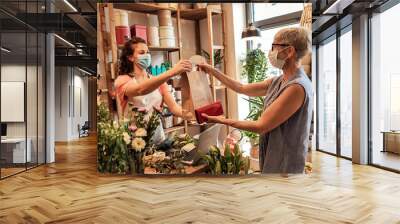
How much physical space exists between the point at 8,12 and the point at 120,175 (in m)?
2.97

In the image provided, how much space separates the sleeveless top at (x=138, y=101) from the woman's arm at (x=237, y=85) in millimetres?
688

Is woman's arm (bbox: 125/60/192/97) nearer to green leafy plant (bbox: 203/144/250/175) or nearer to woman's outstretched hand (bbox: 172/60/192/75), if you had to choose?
woman's outstretched hand (bbox: 172/60/192/75)

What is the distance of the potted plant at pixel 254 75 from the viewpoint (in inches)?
198

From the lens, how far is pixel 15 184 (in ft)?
17.1

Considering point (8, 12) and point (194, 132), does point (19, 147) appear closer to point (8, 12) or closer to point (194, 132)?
point (8, 12)

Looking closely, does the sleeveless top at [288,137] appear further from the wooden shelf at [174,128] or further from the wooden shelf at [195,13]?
the wooden shelf at [195,13]

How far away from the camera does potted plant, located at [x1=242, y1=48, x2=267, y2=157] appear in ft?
16.5

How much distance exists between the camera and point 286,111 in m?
4.43

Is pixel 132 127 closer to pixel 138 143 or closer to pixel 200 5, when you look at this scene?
pixel 138 143

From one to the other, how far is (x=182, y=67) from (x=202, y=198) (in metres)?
1.80

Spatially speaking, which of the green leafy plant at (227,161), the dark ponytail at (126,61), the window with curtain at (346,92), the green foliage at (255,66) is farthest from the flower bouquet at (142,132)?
the window with curtain at (346,92)

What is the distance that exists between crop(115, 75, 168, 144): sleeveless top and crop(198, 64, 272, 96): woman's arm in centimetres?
69

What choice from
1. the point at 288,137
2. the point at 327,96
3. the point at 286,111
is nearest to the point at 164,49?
the point at 286,111

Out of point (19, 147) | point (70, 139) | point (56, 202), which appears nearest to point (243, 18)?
point (56, 202)
